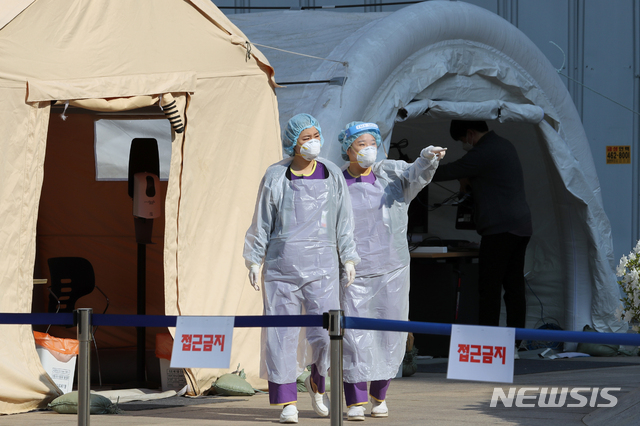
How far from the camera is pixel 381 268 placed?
4.38m

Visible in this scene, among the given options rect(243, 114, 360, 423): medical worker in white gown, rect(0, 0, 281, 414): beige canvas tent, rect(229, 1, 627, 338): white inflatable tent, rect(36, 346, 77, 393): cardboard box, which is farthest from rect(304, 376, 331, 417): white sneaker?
rect(229, 1, 627, 338): white inflatable tent

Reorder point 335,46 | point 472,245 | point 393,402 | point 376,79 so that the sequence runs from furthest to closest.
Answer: point 472,245, point 335,46, point 376,79, point 393,402

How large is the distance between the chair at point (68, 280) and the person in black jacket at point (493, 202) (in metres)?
2.67

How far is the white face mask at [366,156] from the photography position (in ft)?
14.3

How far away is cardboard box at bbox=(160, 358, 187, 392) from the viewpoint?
5.16 m

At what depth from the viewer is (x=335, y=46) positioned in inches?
252

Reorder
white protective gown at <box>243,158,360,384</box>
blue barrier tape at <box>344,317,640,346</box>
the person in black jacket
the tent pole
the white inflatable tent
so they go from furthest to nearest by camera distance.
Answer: the person in black jacket
the white inflatable tent
the tent pole
white protective gown at <box>243,158,360,384</box>
blue barrier tape at <box>344,317,640,346</box>

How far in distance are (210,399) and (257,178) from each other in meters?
1.41

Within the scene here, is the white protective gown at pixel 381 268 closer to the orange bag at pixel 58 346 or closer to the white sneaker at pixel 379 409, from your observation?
the white sneaker at pixel 379 409

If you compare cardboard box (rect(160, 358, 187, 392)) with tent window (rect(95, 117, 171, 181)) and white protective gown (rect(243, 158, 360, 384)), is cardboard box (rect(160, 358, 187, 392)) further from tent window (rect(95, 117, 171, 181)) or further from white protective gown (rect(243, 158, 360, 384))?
tent window (rect(95, 117, 171, 181))

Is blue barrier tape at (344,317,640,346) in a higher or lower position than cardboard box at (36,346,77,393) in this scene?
higher

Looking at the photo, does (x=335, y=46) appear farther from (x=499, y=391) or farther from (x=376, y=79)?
(x=499, y=391)

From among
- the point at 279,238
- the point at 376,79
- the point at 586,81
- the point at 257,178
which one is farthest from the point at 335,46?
the point at 586,81

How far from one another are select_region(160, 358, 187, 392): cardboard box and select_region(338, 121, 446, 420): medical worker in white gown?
135 cm
